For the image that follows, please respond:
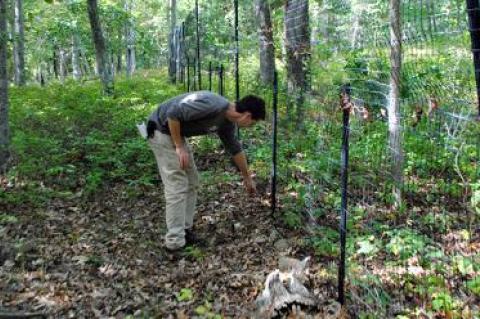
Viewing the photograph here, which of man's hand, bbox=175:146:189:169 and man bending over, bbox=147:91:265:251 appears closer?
man bending over, bbox=147:91:265:251

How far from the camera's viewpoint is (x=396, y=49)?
5.31 m

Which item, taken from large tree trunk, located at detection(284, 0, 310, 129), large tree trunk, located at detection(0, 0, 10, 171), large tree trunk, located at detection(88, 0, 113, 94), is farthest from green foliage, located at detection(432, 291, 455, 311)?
large tree trunk, located at detection(88, 0, 113, 94)

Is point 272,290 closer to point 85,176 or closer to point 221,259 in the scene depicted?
point 221,259

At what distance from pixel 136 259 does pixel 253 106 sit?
2.00m

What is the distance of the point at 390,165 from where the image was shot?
5.63 metres

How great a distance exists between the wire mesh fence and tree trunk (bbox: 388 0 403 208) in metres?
0.06

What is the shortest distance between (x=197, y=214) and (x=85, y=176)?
2363 mm

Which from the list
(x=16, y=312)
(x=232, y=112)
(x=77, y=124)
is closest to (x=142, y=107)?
(x=77, y=124)

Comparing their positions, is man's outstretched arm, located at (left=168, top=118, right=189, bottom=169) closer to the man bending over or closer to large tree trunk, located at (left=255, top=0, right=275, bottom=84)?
the man bending over

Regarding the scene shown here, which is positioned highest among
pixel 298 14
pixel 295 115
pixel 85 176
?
pixel 298 14

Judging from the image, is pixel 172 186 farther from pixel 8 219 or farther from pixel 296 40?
pixel 296 40

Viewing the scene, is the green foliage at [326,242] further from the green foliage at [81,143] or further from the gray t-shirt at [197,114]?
the green foliage at [81,143]

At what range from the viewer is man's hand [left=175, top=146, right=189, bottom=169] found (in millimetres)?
5094

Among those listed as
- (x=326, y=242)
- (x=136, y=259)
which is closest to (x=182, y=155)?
(x=136, y=259)
